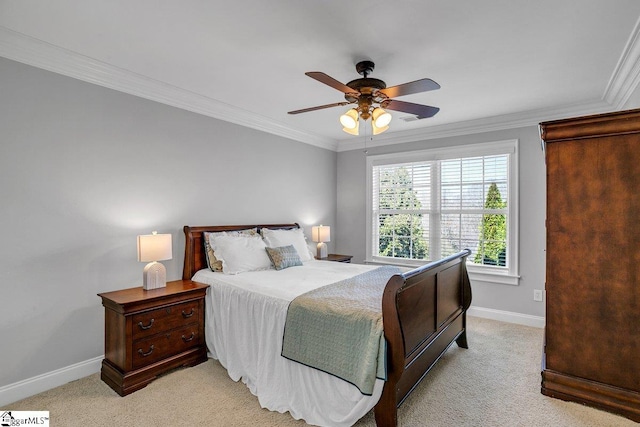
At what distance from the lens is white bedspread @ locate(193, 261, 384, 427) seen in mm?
2014

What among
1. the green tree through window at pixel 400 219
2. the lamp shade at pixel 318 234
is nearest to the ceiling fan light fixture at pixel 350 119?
the lamp shade at pixel 318 234

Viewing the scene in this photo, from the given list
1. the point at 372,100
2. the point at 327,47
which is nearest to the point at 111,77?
the point at 327,47

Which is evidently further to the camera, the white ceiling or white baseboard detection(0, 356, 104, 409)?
white baseboard detection(0, 356, 104, 409)

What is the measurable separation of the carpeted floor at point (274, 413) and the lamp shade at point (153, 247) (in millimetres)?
970

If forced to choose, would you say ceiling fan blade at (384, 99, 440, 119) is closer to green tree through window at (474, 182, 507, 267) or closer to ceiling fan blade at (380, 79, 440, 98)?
ceiling fan blade at (380, 79, 440, 98)

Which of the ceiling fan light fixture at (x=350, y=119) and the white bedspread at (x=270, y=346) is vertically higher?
the ceiling fan light fixture at (x=350, y=119)

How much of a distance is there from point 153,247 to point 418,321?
2.16 m

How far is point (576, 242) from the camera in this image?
2.22 meters

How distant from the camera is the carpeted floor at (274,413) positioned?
2090mm

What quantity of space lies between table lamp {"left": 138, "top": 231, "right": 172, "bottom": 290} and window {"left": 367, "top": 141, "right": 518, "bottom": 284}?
10.4 ft

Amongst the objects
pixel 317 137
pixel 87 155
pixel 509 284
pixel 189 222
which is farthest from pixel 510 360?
pixel 87 155

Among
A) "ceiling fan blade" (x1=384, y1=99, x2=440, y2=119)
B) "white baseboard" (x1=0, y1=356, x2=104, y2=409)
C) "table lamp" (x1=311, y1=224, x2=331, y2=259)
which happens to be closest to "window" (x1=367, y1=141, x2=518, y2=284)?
"table lamp" (x1=311, y1=224, x2=331, y2=259)

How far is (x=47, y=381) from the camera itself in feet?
8.05

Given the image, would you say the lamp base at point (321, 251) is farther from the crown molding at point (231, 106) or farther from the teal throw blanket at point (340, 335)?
the teal throw blanket at point (340, 335)
